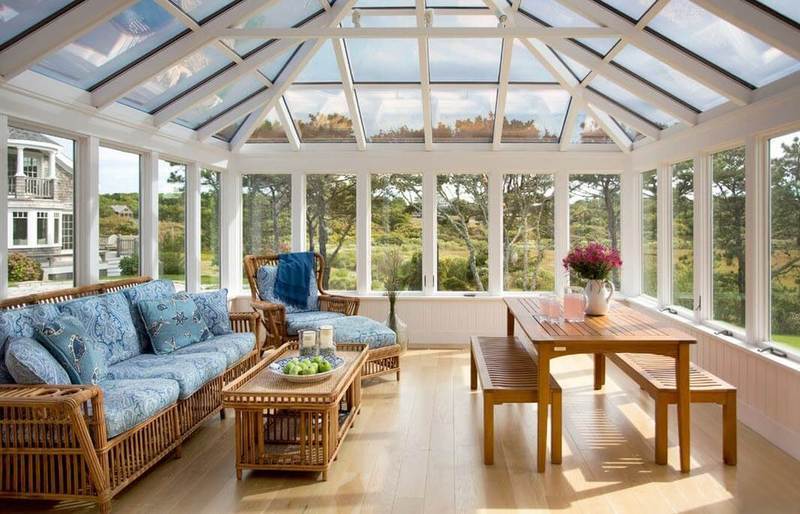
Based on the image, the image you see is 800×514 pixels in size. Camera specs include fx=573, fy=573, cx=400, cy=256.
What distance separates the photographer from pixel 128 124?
182 inches

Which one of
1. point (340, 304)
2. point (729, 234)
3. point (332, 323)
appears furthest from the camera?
point (340, 304)

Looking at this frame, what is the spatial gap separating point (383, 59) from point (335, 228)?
84.2 inches

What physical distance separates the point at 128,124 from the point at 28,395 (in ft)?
8.86

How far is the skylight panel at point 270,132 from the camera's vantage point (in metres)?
6.43

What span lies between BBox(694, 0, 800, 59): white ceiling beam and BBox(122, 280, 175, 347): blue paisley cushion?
4.06m

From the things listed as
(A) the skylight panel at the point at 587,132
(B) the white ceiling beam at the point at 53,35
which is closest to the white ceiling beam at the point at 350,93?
(B) the white ceiling beam at the point at 53,35

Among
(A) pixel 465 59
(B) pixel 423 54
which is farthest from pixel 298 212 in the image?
(A) pixel 465 59

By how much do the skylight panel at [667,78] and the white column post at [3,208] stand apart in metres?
4.35

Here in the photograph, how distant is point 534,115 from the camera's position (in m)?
6.28

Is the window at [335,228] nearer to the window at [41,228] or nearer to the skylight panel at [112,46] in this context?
the skylight panel at [112,46]

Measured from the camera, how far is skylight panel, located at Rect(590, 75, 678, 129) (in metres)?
5.32

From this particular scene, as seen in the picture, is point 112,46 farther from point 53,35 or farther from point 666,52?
point 666,52

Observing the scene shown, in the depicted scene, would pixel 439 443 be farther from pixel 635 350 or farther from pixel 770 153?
pixel 770 153

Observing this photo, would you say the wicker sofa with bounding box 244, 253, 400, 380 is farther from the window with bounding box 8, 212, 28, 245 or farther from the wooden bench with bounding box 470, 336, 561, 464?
the window with bounding box 8, 212, 28, 245
